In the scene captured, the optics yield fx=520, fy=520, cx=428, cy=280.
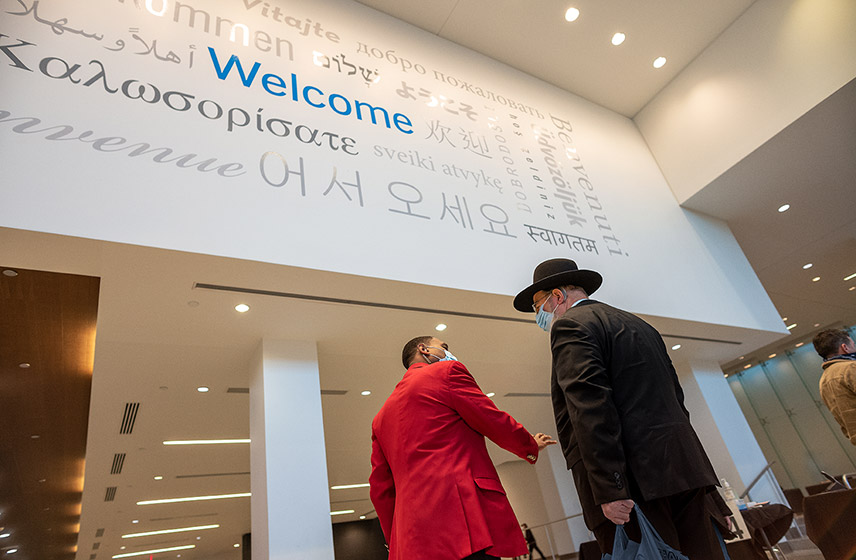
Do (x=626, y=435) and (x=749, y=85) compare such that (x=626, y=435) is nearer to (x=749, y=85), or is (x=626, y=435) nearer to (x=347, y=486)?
(x=749, y=85)

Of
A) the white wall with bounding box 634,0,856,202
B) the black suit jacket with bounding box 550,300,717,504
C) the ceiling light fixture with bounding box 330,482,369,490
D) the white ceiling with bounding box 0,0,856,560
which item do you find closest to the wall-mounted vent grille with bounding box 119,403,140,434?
the white ceiling with bounding box 0,0,856,560

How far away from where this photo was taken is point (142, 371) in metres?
4.71

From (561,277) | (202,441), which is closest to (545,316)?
(561,277)

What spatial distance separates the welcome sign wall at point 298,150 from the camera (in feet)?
10.3

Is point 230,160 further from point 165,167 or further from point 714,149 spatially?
point 714,149

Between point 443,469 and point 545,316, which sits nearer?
point 443,469

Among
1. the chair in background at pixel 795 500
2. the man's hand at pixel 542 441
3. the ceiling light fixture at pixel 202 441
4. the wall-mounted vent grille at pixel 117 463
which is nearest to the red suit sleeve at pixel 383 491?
the man's hand at pixel 542 441

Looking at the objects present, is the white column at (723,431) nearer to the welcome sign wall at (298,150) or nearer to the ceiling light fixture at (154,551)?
the welcome sign wall at (298,150)

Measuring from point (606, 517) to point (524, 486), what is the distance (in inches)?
343

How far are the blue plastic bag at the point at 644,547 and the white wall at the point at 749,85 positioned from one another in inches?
239

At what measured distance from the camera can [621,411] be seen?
70.6 inches

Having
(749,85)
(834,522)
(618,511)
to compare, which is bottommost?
(834,522)

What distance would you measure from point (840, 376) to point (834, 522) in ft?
2.68

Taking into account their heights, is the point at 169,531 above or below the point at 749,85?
below
